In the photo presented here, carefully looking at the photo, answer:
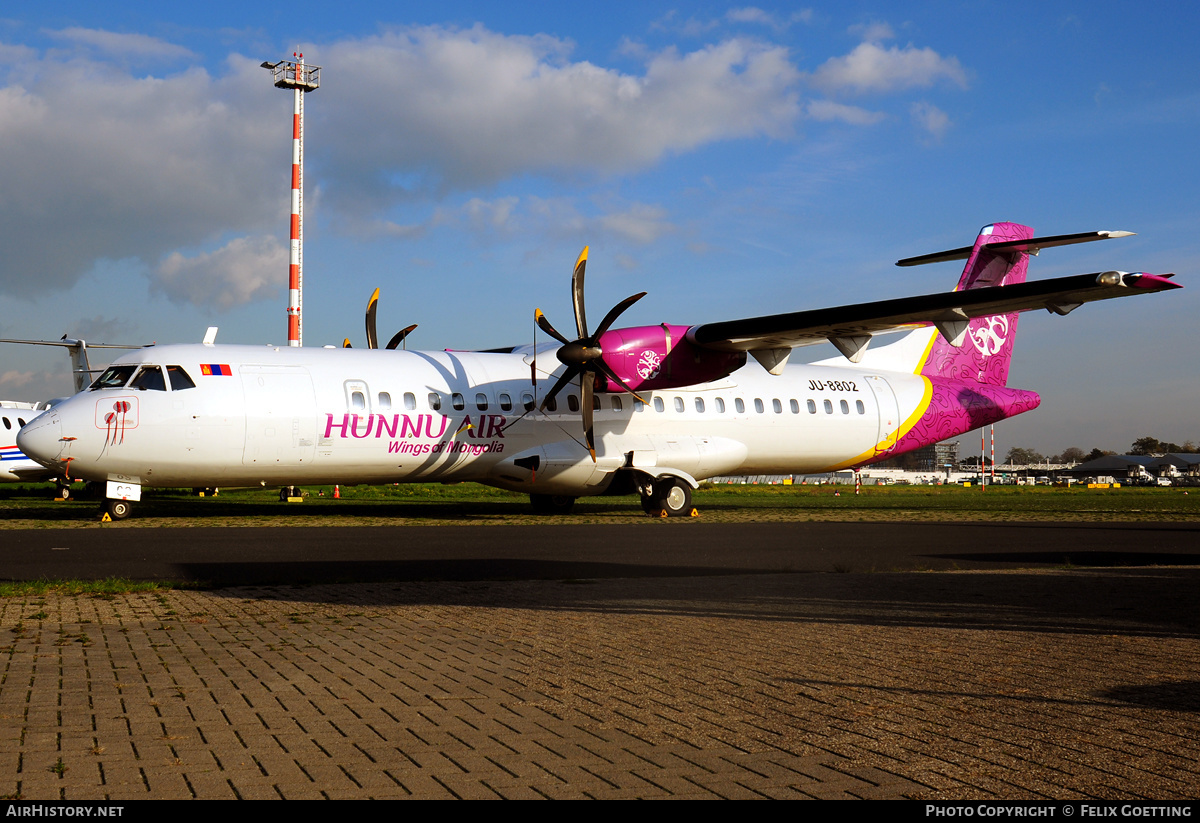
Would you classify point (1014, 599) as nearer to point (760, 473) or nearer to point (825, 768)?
point (825, 768)

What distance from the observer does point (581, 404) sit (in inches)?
877

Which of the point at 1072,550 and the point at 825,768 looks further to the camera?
the point at 1072,550


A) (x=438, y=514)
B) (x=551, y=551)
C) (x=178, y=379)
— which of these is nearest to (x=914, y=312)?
(x=551, y=551)


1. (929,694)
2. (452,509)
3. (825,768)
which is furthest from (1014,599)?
(452,509)

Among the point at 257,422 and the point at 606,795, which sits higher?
the point at 257,422

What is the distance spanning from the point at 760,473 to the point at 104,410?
51.9 feet

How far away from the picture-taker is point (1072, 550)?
14375 mm

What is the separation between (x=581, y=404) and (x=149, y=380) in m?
9.18

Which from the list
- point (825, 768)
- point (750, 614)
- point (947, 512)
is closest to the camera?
point (825, 768)

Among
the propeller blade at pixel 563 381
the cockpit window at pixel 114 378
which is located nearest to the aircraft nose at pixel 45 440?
the cockpit window at pixel 114 378

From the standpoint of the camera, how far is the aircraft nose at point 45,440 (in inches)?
703

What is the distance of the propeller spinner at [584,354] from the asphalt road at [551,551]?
10.1 feet

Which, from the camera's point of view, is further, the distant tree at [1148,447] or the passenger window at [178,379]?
the distant tree at [1148,447]

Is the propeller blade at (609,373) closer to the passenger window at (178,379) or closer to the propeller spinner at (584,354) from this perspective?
the propeller spinner at (584,354)
